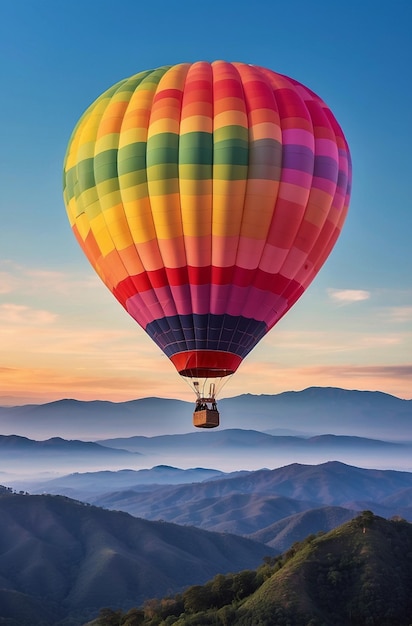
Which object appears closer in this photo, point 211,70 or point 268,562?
point 211,70

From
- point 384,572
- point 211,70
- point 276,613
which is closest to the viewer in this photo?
point 211,70

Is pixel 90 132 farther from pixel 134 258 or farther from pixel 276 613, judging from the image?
pixel 276 613

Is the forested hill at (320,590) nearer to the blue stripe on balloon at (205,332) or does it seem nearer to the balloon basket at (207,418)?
the balloon basket at (207,418)

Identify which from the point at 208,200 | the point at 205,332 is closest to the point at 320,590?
the point at 205,332

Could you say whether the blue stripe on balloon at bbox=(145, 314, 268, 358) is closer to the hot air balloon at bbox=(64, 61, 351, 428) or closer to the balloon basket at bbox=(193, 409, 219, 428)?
the hot air balloon at bbox=(64, 61, 351, 428)

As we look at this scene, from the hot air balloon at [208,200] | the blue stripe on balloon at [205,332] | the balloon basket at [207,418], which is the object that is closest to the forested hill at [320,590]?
the balloon basket at [207,418]

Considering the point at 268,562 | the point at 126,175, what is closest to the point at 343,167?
the point at 126,175
